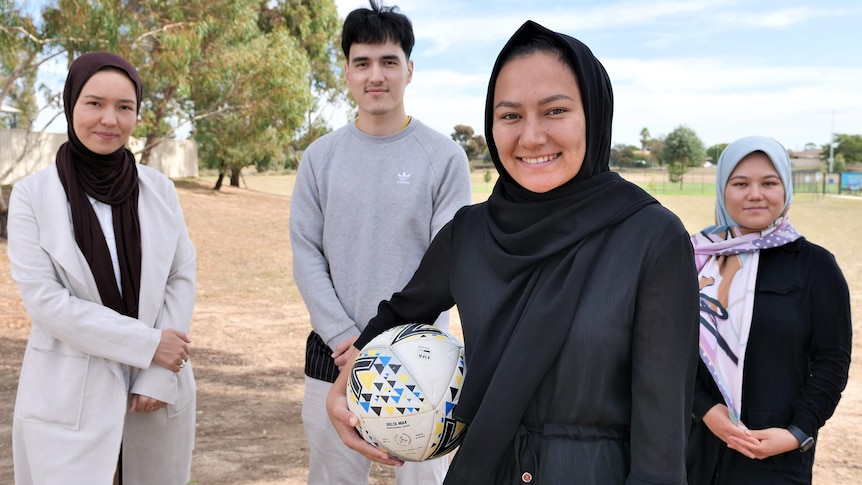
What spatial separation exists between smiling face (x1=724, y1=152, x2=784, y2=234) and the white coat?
100 inches

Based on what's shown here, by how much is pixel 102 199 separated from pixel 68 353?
667 millimetres

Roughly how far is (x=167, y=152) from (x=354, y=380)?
4019 cm

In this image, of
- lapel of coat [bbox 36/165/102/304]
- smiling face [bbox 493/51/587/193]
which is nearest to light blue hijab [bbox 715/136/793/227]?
smiling face [bbox 493/51/587/193]

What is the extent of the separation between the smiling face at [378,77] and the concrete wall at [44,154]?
16.8 m

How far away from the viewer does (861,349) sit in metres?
9.26

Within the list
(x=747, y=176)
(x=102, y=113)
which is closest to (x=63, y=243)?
(x=102, y=113)

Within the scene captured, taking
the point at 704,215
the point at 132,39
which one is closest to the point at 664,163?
the point at 704,215

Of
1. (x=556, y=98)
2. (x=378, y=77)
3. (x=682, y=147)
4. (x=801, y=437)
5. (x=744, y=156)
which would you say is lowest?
(x=801, y=437)

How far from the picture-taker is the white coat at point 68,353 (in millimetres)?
3174

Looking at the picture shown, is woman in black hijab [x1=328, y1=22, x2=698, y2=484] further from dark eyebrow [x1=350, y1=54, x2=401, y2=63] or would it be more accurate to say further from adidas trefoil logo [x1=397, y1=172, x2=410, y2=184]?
dark eyebrow [x1=350, y1=54, x2=401, y2=63]

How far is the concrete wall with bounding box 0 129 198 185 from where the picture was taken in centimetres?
2409

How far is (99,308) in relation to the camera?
321 cm

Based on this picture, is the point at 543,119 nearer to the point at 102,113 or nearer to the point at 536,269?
the point at 536,269

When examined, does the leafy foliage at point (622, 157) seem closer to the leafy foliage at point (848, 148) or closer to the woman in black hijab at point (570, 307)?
the leafy foliage at point (848, 148)
